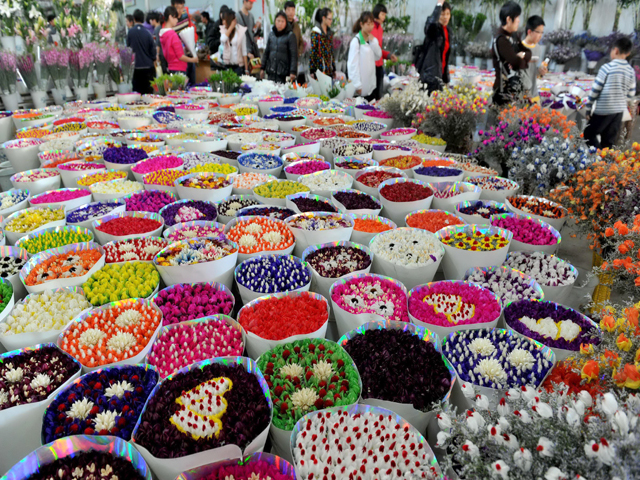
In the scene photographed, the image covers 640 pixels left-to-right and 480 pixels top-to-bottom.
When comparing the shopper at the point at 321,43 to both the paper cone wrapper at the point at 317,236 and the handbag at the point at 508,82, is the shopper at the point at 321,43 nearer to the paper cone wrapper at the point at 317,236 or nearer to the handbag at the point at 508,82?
the handbag at the point at 508,82

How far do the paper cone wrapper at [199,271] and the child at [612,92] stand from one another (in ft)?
15.3

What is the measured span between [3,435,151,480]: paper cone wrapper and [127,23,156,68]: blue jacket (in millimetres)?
6673

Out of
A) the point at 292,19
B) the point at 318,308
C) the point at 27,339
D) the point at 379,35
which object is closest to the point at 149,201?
the point at 27,339

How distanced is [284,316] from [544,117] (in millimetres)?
3151

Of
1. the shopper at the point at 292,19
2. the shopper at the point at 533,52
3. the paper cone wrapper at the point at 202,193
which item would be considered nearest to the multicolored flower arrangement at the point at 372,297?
the paper cone wrapper at the point at 202,193

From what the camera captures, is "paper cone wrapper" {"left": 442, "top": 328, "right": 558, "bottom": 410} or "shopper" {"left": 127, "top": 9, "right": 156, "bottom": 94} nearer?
"paper cone wrapper" {"left": 442, "top": 328, "right": 558, "bottom": 410}

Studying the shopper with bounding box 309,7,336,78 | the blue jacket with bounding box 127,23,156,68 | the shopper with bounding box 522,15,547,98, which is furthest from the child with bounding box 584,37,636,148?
the blue jacket with bounding box 127,23,156,68

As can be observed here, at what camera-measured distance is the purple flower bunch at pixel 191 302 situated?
197 cm

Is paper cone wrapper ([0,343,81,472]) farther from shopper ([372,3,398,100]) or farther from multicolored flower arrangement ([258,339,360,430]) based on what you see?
shopper ([372,3,398,100])

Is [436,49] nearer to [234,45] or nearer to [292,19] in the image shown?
[292,19]

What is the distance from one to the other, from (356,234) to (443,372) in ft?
4.02

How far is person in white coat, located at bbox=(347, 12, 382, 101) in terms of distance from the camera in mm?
5803

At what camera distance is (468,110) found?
4582 millimetres

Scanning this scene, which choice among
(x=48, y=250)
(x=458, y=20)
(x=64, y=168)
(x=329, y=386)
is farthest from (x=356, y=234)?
(x=458, y=20)
